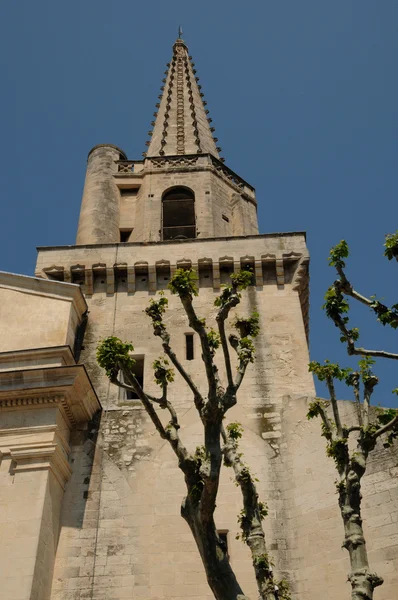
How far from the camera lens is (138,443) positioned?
1441 cm

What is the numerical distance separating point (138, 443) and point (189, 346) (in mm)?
2842

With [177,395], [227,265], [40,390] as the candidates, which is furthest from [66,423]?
[227,265]

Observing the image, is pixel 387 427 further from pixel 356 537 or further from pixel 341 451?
pixel 356 537

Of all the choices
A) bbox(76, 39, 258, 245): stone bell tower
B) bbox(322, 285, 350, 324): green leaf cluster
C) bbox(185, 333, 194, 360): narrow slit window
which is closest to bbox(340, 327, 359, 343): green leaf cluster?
bbox(322, 285, 350, 324): green leaf cluster

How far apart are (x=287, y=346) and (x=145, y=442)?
152 inches

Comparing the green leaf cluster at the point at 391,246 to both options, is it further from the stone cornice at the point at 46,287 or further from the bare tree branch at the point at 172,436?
the stone cornice at the point at 46,287

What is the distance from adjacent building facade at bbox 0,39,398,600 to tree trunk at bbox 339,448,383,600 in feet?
11.5

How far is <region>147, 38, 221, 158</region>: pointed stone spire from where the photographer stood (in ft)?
81.8

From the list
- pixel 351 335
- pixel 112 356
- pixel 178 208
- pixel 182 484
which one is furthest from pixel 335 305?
pixel 178 208

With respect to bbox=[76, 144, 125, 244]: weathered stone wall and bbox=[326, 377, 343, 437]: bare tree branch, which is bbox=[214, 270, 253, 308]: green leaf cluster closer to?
bbox=[326, 377, 343, 437]: bare tree branch

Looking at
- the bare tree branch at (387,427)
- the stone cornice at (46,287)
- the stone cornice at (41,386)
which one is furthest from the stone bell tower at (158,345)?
the bare tree branch at (387,427)

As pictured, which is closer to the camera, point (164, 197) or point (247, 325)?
point (247, 325)

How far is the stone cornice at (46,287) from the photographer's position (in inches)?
635

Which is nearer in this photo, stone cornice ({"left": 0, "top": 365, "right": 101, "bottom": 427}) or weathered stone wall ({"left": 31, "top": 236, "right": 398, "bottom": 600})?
weathered stone wall ({"left": 31, "top": 236, "right": 398, "bottom": 600})
